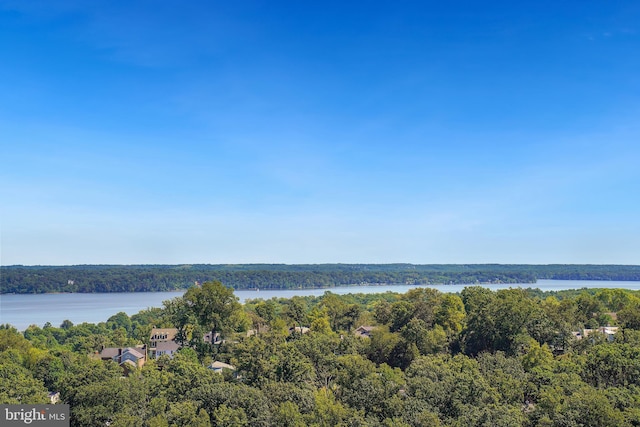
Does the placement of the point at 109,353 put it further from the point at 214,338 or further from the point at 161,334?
the point at 161,334

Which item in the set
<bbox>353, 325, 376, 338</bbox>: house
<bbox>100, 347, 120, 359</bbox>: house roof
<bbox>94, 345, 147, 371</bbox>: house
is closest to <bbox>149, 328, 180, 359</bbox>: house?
<bbox>94, 345, 147, 371</bbox>: house

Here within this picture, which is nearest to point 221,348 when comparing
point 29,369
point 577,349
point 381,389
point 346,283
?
point 29,369

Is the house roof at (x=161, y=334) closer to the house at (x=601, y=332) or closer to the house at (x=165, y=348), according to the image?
the house at (x=165, y=348)

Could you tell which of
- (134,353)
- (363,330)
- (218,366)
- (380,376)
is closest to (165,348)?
(134,353)

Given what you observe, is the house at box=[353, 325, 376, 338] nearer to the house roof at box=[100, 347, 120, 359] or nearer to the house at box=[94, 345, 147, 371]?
the house at box=[94, 345, 147, 371]

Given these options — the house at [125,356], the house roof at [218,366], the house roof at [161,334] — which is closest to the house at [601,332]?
the house roof at [218,366]

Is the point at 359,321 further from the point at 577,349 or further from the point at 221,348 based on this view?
the point at 577,349


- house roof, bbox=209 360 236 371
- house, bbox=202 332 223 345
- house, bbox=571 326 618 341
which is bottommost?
house roof, bbox=209 360 236 371
